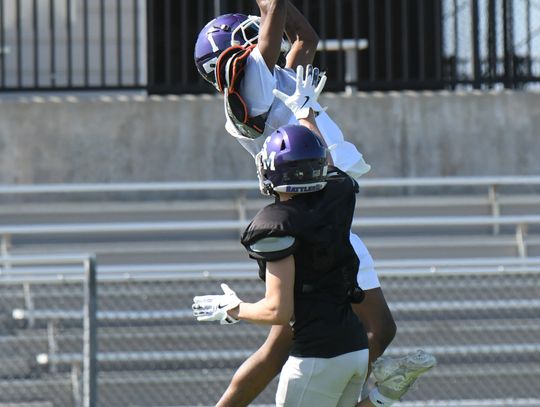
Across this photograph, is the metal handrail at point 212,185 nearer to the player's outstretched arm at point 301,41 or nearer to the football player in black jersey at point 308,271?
the player's outstretched arm at point 301,41

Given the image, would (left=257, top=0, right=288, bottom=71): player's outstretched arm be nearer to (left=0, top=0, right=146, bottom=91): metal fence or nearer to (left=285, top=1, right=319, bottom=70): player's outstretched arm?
(left=285, top=1, right=319, bottom=70): player's outstretched arm

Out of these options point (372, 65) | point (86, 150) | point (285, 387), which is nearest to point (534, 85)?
point (372, 65)

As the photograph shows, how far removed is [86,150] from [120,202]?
19.3 inches

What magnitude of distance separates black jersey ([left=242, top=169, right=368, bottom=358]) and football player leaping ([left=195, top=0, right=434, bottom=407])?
45 centimetres

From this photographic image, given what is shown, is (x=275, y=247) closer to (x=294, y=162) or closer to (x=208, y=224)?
(x=294, y=162)

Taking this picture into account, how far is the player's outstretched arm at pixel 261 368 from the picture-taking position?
5.79m

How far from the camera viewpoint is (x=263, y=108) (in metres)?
5.94

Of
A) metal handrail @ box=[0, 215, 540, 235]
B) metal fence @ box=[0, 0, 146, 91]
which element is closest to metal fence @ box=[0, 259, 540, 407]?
metal handrail @ box=[0, 215, 540, 235]

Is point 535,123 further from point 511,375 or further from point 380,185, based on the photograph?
point 511,375

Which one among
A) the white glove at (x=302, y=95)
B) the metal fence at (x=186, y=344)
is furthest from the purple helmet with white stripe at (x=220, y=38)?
the metal fence at (x=186, y=344)

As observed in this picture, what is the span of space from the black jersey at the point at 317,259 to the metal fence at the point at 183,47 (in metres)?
5.66

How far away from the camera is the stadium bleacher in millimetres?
8664

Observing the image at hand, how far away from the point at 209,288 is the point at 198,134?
2.12m

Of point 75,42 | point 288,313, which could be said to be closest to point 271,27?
point 288,313
